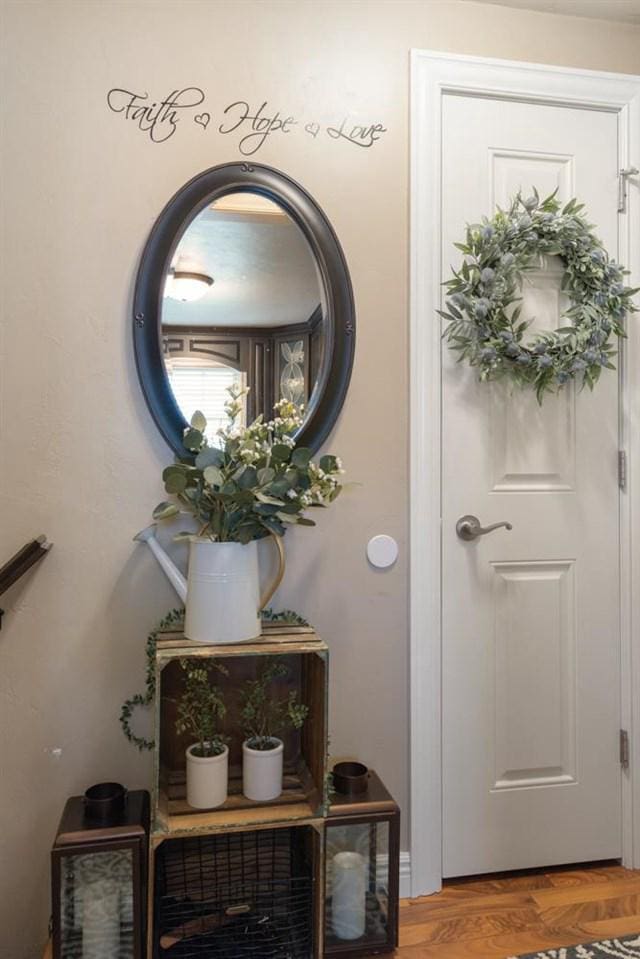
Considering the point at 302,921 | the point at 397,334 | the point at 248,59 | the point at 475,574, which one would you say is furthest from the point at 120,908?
the point at 248,59

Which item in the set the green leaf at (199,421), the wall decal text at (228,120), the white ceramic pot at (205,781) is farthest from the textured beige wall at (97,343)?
the white ceramic pot at (205,781)

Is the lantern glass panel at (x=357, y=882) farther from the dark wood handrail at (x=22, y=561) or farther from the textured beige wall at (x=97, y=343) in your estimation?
the dark wood handrail at (x=22, y=561)

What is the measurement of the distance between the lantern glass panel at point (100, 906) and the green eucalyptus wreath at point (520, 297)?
1419mm

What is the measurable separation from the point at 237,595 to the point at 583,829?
49.2 inches

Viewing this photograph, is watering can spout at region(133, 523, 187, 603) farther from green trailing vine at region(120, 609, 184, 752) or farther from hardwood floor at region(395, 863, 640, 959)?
hardwood floor at region(395, 863, 640, 959)

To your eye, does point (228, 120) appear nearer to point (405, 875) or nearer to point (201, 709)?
point (201, 709)

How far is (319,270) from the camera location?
1.75 m

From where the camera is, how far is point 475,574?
188 cm

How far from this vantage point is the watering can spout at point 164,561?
5.32ft

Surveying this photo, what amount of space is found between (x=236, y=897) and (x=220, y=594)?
728 millimetres

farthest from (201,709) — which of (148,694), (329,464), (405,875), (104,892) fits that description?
(405,875)

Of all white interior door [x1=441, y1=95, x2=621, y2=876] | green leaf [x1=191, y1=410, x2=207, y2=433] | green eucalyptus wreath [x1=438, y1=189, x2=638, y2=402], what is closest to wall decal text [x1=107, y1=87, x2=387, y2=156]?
white interior door [x1=441, y1=95, x2=621, y2=876]

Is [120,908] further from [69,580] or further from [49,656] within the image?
[69,580]

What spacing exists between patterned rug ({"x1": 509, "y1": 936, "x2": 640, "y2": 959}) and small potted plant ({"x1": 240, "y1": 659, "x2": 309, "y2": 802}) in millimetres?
706
